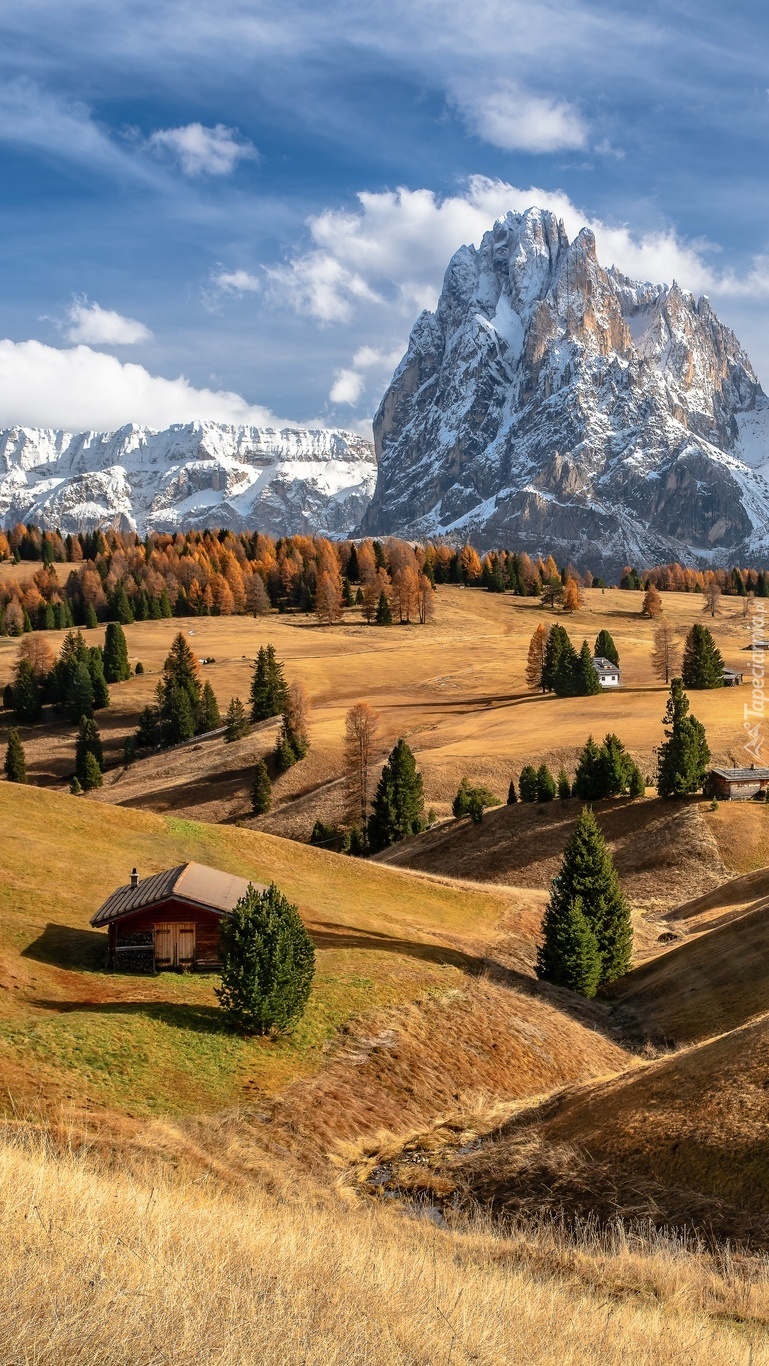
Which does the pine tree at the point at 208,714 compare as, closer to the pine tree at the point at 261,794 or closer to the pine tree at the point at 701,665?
the pine tree at the point at 261,794

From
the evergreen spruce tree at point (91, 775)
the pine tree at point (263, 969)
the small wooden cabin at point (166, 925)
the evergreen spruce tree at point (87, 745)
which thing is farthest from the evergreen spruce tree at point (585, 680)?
the pine tree at point (263, 969)

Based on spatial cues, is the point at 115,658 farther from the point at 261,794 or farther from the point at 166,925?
the point at 166,925

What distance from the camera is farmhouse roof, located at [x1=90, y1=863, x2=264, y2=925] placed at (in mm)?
32500

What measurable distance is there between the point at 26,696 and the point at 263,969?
114815 millimetres

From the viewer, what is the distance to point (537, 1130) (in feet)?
84.7

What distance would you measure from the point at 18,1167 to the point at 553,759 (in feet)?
253

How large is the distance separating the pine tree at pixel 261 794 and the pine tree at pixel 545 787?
28.7 metres

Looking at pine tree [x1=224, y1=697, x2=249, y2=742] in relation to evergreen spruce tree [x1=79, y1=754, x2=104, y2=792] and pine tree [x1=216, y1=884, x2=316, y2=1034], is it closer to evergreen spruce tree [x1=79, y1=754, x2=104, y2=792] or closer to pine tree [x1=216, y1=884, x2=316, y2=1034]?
evergreen spruce tree [x1=79, y1=754, x2=104, y2=792]

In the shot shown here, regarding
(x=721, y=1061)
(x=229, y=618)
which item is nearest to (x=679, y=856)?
(x=721, y=1061)

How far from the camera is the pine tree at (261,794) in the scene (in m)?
90.4

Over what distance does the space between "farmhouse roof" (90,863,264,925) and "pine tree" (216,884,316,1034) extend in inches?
151

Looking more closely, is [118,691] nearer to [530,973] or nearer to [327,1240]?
[530,973]

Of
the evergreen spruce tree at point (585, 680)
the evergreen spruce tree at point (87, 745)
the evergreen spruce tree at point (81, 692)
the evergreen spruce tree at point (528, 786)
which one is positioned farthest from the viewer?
the evergreen spruce tree at point (81, 692)

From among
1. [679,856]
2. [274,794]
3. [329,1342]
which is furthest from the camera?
[274,794]
